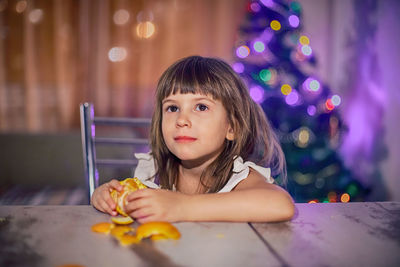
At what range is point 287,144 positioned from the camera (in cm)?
225

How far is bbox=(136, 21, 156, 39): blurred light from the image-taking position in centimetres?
305

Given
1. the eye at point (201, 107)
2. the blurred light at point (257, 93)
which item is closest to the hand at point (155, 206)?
the eye at point (201, 107)

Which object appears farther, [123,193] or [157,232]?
[123,193]

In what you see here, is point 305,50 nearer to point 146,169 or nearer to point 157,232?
point 146,169

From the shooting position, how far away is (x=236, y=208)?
0.72 metres

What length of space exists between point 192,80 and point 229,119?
17cm

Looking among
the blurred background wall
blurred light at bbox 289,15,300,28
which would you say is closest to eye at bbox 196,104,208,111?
blurred light at bbox 289,15,300,28

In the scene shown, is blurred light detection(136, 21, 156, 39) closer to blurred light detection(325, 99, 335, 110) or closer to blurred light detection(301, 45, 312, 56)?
blurred light detection(301, 45, 312, 56)

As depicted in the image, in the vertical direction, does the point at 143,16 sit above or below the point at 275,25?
above

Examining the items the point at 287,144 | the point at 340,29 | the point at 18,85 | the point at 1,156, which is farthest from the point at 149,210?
the point at 340,29

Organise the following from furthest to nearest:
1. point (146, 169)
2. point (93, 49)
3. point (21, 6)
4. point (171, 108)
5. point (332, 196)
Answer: point (93, 49), point (21, 6), point (332, 196), point (146, 169), point (171, 108)

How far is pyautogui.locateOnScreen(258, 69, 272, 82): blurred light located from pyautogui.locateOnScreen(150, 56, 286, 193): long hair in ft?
3.51

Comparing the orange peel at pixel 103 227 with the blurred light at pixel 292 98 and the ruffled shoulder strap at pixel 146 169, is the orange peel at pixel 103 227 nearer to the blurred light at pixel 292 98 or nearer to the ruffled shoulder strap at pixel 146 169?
the ruffled shoulder strap at pixel 146 169

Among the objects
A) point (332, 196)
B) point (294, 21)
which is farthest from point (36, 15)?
point (332, 196)
